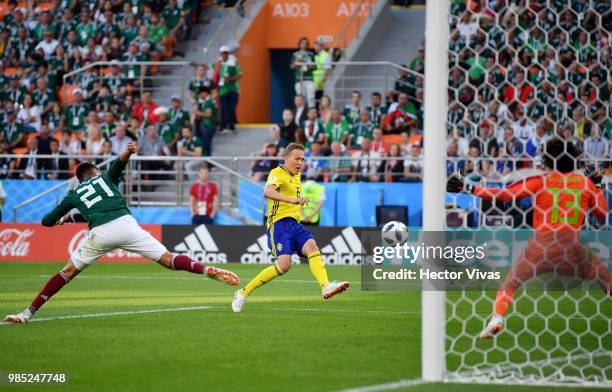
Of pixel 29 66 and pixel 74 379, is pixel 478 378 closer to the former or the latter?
pixel 74 379

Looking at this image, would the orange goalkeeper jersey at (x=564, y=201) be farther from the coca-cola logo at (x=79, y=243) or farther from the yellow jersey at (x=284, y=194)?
the coca-cola logo at (x=79, y=243)

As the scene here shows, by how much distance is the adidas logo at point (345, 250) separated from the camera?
20844 mm

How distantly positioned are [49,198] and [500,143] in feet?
37.4

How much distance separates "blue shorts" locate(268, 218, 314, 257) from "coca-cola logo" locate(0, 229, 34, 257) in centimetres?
1116

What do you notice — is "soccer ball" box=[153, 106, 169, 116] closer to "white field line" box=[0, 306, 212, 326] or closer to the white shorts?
"white field line" box=[0, 306, 212, 326]

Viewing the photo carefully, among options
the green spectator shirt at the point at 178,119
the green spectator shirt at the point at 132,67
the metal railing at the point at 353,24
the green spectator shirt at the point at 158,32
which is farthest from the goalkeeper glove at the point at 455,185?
the green spectator shirt at the point at 158,32

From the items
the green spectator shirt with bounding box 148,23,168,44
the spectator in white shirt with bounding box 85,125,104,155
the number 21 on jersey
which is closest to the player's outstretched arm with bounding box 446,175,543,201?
the number 21 on jersey

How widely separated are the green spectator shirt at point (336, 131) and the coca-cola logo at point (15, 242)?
6691mm

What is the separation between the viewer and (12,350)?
9.02m

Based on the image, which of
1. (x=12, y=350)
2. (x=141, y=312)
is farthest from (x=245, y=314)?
(x=12, y=350)

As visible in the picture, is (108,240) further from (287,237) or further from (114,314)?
(287,237)

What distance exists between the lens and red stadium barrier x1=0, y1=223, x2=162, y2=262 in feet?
72.0

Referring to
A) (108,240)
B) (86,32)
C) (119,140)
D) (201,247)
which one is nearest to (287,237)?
(108,240)
